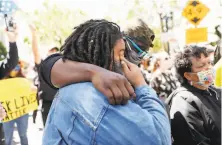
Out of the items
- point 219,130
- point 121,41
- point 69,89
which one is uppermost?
point 121,41

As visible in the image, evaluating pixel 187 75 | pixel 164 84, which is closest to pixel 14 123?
pixel 164 84

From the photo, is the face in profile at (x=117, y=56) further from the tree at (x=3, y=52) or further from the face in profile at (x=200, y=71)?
the tree at (x=3, y=52)

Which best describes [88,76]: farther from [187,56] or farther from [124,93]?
[187,56]

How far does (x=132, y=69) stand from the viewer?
1.45 metres

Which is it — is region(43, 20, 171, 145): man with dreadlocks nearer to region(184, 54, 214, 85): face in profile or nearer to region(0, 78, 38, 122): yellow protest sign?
region(184, 54, 214, 85): face in profile

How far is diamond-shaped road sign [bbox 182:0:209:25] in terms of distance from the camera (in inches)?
226

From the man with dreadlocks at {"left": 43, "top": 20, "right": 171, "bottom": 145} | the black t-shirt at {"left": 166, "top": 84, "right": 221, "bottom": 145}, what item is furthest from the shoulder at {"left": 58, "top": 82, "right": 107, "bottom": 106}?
the black t-shirt at {"left": 166, "top": 84, "right": 221, "bottom": 145}

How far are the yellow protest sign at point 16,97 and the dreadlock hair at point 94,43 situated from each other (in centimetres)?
341

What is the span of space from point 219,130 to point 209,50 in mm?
702

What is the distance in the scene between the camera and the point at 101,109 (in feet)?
4.28

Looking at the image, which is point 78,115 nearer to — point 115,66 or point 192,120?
point 115,66

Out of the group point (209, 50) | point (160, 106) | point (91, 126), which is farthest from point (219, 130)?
point (91, 126)

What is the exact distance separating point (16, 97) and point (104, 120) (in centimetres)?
377

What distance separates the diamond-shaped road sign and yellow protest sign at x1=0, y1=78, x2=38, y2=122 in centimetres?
256
